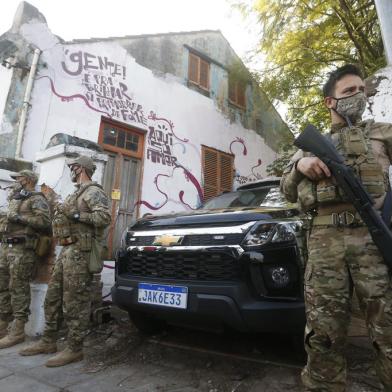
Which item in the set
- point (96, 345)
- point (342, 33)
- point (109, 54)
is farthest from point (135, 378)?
point (342, 33)

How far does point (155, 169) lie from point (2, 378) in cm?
488

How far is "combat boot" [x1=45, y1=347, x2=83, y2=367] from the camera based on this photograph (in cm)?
282

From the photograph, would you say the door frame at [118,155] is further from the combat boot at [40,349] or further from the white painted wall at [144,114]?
the combat boot at [40,349]

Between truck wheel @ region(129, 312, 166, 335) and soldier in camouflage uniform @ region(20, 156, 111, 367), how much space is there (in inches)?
17.1

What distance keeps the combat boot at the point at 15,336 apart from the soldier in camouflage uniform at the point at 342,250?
117 inches

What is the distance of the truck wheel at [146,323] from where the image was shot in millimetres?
3232

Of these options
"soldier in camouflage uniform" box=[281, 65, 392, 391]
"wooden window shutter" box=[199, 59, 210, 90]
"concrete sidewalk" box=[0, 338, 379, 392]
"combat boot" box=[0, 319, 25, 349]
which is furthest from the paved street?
"wooden window shutter" box=[199, 59, 210, 90]

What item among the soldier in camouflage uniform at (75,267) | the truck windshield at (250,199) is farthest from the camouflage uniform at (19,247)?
the truck windshield at (250,199)

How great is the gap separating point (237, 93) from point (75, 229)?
7597mm

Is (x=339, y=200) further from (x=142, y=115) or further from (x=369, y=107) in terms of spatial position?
(x=142, y=115)

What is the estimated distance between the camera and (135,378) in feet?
8.36

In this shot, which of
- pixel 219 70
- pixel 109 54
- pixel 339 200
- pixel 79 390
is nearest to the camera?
pixel 339 200

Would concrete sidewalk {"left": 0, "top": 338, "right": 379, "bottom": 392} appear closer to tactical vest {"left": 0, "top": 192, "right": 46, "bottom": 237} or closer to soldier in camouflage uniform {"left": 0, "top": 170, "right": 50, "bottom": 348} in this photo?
soldier in camouflage uniform {"left": 0, "top": 170, "right": 50, "bottom": 348}

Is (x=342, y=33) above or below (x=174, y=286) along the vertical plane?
above
